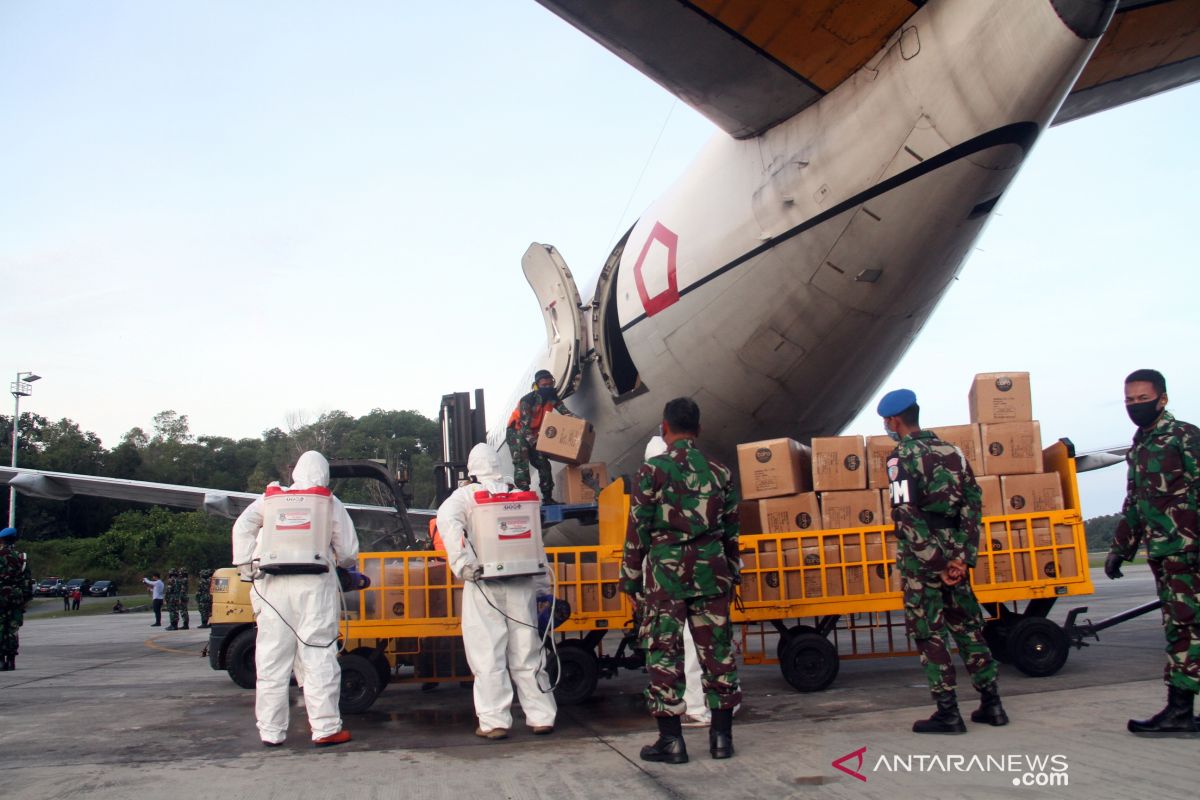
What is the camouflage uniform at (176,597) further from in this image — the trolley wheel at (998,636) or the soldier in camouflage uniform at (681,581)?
the soldier in camouflage uniform at (681,581)

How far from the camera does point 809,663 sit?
655 centimetres

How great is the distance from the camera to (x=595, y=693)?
7254 millimetres

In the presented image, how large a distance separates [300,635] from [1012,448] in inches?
206

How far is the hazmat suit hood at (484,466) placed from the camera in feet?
18.4

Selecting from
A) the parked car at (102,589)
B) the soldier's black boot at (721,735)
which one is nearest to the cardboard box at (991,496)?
the soldier's black boot at (721,735)

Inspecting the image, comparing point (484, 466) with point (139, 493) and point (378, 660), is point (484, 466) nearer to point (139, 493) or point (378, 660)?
point (378, 660)

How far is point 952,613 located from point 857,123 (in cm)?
326

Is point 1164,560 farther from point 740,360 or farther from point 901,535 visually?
point 740,360

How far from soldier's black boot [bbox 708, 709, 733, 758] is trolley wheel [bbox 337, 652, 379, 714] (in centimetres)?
312

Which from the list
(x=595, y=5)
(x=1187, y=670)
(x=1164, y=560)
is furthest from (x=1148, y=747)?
(x=595, y=5)

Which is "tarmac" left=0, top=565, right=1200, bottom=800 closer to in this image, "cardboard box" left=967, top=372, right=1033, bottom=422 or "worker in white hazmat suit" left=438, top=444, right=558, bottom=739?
"worker in white hazmat suit" left=438, top=444, right=558, bottom=739

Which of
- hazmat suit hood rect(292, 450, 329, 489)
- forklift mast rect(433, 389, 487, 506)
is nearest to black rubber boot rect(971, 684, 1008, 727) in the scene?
hazmat suit hood rect(292, 450, 329, 489)

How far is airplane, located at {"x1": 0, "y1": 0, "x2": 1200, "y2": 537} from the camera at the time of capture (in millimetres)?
5312

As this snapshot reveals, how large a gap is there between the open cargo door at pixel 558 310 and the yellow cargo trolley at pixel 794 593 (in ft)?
8.78
